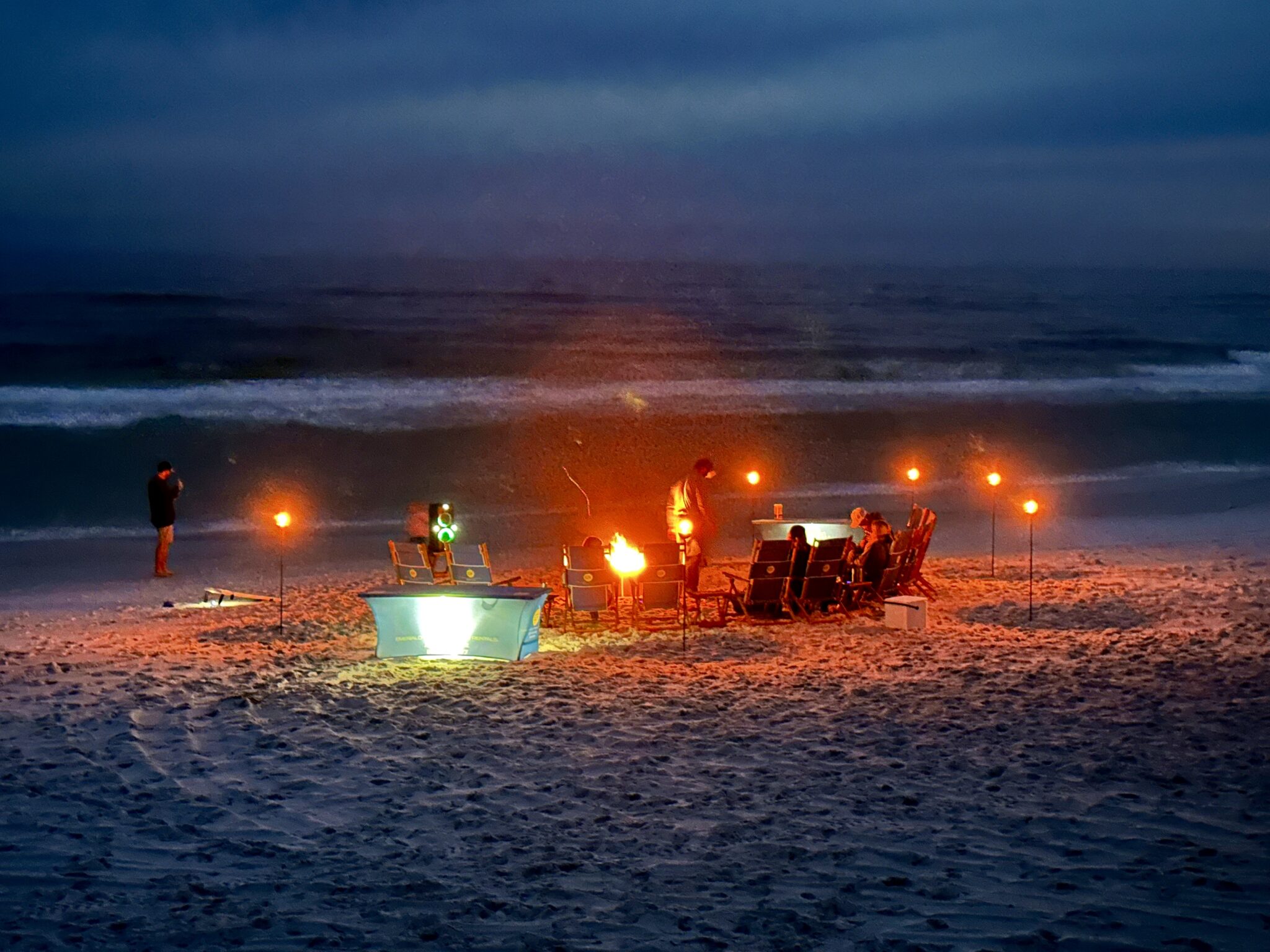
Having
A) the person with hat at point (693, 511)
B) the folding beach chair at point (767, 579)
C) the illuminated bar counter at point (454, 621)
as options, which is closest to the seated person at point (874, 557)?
the folding beach chair at point (767, 579)

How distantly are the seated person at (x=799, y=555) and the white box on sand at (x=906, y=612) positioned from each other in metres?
0.85

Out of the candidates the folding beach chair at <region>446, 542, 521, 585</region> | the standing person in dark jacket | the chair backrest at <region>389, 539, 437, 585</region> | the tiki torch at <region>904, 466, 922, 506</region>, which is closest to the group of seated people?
the folding beach chair at <region>446, 542, 521, 585</region>

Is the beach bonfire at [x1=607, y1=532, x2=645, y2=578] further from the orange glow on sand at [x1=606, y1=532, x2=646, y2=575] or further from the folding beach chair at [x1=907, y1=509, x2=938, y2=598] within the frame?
the folding beach chair at [x1=907, y1=509, x2=938, y2=598]

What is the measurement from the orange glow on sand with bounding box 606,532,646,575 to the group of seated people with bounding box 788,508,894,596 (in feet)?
4.33

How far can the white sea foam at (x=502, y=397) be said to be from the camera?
85.1ft

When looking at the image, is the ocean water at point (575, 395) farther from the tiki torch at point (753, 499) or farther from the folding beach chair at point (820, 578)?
the folding beach chair at point (820, 578)

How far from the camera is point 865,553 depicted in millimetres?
12000

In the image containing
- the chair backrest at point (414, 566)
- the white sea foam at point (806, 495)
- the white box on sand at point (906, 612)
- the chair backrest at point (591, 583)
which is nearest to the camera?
the white box on sand at point (906, 612)

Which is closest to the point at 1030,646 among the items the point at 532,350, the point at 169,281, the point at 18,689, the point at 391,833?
the point at 391,833

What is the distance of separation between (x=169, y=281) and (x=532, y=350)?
63.6 ft

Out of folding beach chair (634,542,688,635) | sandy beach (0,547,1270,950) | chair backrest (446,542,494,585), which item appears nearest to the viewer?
sandy beach (0,547,1270,950)

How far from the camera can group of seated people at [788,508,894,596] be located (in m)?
11.7

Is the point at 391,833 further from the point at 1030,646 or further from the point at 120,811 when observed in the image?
the point at 1030,646

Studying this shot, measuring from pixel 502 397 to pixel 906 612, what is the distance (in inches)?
746
